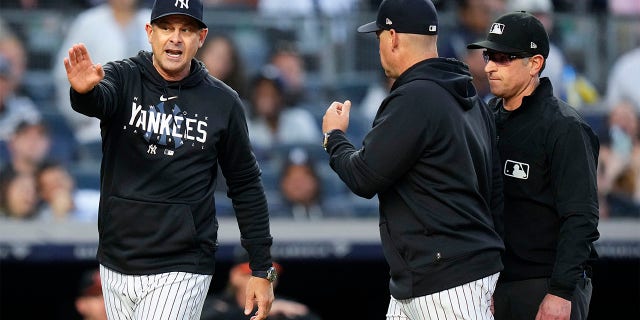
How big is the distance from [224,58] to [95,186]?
4.04 ft

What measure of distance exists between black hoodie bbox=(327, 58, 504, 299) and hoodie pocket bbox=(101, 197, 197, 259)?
601 millimetres

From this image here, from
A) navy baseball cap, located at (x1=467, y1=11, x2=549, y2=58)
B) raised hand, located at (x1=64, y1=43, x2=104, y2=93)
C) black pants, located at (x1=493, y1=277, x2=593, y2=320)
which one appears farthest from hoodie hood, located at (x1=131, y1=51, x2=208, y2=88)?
black pants, located at (x1=493, y1=277, x2=593, y2=320)

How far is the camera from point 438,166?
363 cm

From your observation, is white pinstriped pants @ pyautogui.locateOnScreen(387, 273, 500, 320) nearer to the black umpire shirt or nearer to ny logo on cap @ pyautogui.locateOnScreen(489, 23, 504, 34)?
the black umpire shirt

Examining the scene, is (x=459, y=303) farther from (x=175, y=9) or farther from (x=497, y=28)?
(x=175, y=9)

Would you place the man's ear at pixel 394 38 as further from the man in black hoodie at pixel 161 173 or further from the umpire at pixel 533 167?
the man in black hoodie at pixel 161 173

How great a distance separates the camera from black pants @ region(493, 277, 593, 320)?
4.05 m

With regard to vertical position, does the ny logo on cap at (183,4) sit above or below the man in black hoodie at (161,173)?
above

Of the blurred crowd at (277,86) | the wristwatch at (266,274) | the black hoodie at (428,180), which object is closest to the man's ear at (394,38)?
the black hoodie at (428,180)

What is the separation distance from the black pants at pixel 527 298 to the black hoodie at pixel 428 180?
425 millimetres

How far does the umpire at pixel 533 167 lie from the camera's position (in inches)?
155

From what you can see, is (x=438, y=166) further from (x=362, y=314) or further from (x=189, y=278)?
(x=362, y=314)

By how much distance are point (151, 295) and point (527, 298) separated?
142cm

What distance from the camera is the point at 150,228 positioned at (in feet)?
12.5
